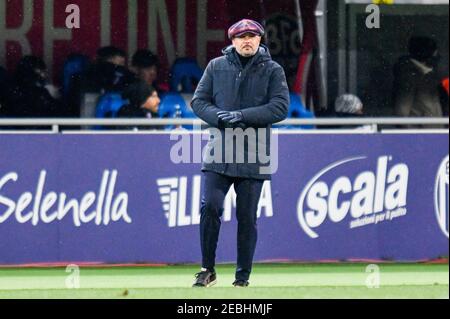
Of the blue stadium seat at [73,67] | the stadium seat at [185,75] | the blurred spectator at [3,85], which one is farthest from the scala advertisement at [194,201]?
the blue stadium seat at [73,67]

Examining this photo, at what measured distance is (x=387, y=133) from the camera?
14.4 meters

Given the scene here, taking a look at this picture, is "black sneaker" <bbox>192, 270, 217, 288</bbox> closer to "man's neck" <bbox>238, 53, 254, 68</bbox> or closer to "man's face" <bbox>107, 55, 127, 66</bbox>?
"man's neck" <bbox>238, 53, 254, 68</bbox>

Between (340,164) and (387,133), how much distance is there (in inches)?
19.7

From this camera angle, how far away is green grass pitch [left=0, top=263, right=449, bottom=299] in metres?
10.7

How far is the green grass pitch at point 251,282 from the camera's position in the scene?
10.7m

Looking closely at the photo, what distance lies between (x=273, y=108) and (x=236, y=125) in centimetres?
29

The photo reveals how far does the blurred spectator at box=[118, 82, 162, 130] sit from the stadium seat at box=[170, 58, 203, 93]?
216mm

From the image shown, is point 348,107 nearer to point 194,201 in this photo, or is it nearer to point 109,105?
point 194,201

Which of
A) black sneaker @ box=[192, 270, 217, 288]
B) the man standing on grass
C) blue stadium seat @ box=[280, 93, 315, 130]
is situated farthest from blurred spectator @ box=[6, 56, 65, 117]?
black sneaker @ box=[192, 270, 217, 288]

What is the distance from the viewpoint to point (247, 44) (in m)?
11.1

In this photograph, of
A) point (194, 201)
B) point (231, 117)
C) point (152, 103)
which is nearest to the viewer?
point (231, 117)

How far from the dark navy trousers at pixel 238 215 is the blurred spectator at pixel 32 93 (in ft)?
8.68

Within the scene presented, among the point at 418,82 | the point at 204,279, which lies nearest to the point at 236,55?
the point at 204,279
